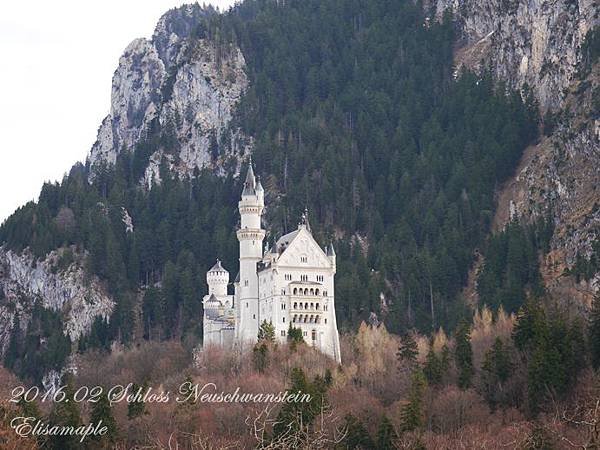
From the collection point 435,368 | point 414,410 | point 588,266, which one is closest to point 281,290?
point 435,368

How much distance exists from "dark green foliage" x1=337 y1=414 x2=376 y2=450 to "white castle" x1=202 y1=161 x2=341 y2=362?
3802 cm

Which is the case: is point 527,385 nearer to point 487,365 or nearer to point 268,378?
point 487,365

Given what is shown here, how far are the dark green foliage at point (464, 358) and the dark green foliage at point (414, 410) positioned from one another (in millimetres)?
4645

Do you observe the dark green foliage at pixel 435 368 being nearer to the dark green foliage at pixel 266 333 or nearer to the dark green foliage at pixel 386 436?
the dark green foliage at pixel 386 436

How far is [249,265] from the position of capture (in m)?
156

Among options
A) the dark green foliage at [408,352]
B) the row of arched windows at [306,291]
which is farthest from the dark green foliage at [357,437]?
the row of arched windows at [306,291]

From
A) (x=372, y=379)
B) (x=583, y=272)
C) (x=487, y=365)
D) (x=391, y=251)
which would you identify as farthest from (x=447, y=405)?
(x=391, y=251)

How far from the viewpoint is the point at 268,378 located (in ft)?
433

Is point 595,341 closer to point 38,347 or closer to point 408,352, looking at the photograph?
point 408,352

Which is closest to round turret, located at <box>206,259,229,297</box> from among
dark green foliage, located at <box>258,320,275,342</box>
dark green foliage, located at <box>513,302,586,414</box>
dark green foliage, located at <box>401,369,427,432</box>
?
dark green foliage, located at <box>258,320,275,342</box>

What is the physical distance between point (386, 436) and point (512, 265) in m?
75.1

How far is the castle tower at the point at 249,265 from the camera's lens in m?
153

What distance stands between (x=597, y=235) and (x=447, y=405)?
60861 mm

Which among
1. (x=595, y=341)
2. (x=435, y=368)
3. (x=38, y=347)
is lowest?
(x=435, y=368)
